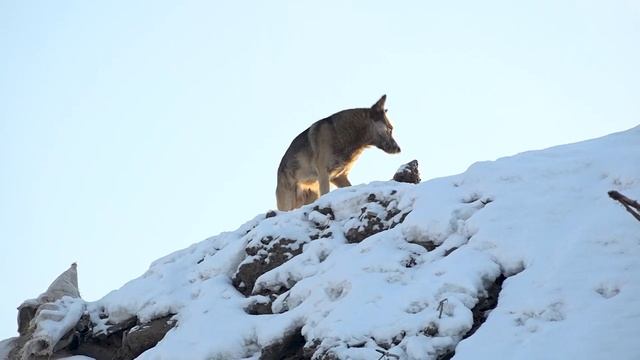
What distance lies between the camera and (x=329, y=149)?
45.9 feet

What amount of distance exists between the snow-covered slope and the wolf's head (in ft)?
14.5

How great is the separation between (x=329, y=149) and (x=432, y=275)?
6941mm

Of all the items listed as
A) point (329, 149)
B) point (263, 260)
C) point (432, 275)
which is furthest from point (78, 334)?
point (329, 149)

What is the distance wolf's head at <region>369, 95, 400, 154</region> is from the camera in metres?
14.4

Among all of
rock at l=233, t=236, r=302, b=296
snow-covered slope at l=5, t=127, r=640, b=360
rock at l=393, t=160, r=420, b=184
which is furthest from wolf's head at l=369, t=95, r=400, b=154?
rock at l=233, t=236, r=302, b=296

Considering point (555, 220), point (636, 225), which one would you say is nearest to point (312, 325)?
point (555, 220)

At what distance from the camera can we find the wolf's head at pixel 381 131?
14398mm

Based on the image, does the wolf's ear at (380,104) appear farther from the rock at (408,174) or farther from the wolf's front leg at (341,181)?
the rock at (408,174)

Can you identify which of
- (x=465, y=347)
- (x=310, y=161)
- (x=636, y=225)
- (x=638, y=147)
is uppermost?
(x=310, y=161)

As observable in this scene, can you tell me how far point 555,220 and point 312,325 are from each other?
8.14 ft

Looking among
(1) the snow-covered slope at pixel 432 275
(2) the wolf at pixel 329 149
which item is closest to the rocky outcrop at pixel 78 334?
(1) the snow-covered slope at pixel 432 275

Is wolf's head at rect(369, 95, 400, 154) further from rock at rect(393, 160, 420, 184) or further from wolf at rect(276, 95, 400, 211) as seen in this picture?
rock at rect(393, 160, 420, 184)

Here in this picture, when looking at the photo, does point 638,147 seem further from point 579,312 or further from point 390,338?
point 390,338

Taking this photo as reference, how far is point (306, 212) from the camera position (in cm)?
988
